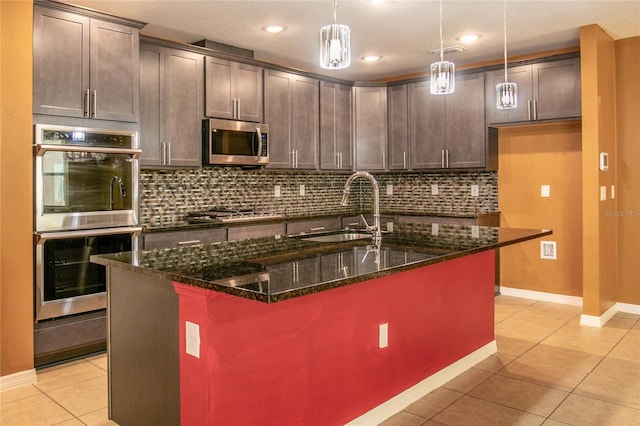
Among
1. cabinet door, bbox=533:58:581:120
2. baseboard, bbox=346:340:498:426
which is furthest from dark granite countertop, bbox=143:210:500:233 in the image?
baseboard, bbox=346:340:498:426

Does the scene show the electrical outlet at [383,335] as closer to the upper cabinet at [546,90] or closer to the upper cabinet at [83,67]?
the upper cabinet at [83,67]

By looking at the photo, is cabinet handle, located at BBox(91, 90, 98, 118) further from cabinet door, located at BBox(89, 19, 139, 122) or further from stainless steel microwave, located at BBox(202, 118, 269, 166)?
stainless steel microwave, located at BBox(202, 118, 269, 166)

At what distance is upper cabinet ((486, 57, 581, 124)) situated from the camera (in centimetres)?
482

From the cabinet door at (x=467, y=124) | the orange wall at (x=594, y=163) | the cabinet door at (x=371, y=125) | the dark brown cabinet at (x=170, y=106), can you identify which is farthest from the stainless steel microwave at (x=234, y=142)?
the orange wall at (x=594, y=163)

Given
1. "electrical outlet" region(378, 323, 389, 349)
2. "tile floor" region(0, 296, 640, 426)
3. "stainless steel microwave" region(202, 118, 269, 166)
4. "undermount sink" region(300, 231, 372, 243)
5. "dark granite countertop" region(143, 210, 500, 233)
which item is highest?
"stainless steel microwave" region(202, 118, 269, 166)

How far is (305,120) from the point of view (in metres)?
5.56

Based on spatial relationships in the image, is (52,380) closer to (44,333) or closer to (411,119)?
(44,333)

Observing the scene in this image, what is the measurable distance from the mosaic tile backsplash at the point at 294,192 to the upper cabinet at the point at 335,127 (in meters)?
0.34

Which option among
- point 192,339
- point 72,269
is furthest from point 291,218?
point 192,339

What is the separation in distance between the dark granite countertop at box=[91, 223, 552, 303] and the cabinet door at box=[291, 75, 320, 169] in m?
2.54

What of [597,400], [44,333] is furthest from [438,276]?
[44,333]

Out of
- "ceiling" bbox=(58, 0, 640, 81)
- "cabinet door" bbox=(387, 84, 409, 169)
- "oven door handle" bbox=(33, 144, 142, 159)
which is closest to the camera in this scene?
"oven door handle" bbox=(33, 144, 142, 159)

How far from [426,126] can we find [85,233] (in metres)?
3.84

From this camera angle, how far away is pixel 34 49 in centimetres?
337
